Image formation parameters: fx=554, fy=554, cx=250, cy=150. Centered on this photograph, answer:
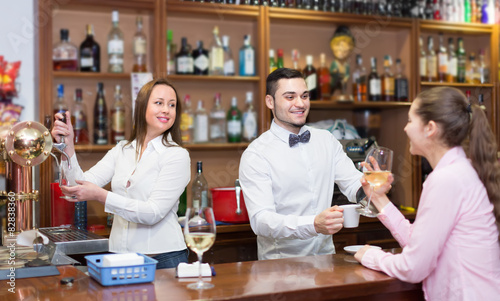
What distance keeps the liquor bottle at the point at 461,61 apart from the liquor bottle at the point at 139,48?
2.28m

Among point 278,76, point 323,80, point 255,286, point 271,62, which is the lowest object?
point 255,286

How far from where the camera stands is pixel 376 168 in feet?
6.00

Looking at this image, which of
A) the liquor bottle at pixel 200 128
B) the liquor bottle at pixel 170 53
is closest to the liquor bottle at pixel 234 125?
the liquor bottle at pixel 200 128

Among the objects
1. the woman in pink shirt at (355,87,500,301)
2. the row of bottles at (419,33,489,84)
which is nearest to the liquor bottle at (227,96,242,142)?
the row of bottles at (419,33,489,84)

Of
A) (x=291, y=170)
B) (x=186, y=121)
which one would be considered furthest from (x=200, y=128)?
(x=291, y=170)

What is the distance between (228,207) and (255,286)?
5.34 ft

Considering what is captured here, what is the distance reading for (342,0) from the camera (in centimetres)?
376

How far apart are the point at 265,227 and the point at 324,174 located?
0.47 metres

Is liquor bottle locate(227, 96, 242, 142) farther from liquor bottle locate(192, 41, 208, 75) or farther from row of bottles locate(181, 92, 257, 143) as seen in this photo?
liquor bottle locate(192, 41, 208, 75)

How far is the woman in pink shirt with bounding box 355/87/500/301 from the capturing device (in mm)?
1560

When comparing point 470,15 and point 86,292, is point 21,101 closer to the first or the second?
point 86,292

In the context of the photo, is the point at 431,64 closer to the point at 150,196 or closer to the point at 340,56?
the point at 340,56

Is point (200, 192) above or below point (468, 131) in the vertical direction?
below

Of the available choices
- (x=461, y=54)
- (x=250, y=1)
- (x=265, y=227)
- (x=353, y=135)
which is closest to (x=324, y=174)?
(x=265, y=227)
